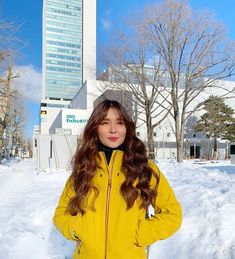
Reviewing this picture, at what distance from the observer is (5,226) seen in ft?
19.9

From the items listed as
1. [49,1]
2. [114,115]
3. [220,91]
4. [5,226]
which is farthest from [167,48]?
[49,1]

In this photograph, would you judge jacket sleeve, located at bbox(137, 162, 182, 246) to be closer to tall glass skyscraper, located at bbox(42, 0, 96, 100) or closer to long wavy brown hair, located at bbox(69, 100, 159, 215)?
long wavy brown hair, located at bbox(69, 100, 159, 215)

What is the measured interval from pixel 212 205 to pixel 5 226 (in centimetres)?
417

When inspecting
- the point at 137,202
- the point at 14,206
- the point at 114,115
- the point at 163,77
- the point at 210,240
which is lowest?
the point at 14,206

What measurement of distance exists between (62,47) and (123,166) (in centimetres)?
12950

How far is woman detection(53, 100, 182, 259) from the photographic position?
1.88 metres

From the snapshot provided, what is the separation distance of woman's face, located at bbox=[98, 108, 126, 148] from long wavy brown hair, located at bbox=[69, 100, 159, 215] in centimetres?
3

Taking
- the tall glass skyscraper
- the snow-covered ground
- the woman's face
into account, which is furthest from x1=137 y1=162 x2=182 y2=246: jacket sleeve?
the tall glass skyscraper

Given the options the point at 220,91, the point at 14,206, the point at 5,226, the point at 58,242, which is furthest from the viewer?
the point at 220,91

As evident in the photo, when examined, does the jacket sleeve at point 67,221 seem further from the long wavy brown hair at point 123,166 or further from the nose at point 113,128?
the nose at point 113,128

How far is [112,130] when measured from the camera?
2.18 m

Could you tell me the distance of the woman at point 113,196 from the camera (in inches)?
73.8

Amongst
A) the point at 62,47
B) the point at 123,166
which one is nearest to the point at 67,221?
the point at 123,166

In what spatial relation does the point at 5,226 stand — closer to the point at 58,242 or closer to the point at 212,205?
the point at 58,242
